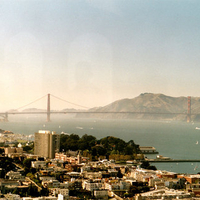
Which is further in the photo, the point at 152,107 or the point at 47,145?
the point at 152,107

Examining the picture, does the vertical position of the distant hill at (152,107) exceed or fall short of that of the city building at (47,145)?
it exceeds it

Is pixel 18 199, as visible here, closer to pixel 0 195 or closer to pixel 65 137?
pixel 0 195

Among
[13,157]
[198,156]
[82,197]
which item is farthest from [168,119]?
[82,197]

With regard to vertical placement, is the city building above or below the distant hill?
below

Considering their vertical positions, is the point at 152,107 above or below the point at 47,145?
above

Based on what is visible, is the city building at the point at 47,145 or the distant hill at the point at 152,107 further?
the distant hill at the point at 152,107

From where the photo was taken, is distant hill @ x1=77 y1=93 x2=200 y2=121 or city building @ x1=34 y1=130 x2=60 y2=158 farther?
distant hill @ x1=77 y1=93 x2=200 y2=121

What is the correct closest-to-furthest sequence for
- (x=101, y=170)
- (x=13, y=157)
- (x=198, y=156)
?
(x=101, y=170) → (x=13, y=157) → (x=198, y=156)

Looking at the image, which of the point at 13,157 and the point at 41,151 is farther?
the point at 41,151
